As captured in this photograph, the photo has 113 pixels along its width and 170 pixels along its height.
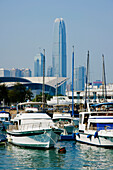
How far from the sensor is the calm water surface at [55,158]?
24094 mm

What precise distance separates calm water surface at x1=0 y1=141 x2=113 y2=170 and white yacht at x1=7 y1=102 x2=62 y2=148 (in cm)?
70

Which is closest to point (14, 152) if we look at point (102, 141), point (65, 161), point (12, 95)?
point (65, 161)

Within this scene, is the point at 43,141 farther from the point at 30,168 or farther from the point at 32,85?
the point at 32,85

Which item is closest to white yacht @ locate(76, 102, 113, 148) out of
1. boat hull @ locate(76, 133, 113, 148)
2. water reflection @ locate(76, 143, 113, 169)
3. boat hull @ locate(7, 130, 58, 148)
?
boat hull @ locate(76, 133, 113, 148)

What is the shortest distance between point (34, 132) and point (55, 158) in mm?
4098

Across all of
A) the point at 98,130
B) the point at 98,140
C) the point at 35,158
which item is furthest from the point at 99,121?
the point at 35,158

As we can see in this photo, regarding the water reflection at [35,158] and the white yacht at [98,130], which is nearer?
the water reflection at [35,158]

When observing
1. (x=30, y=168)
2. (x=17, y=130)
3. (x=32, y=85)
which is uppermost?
(x=32, y=85)

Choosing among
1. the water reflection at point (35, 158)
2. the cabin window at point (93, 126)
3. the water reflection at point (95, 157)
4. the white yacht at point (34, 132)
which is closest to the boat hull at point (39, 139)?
the white yacht at point (34, 132)

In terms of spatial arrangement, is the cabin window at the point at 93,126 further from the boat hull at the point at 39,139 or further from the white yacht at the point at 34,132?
the boat hull at the point at 39,139

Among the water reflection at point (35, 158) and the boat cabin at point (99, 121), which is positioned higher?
the boat cabin at point (99, 121)

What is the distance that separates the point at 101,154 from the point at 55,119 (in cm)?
2274

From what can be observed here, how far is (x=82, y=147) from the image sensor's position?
32.8 metres

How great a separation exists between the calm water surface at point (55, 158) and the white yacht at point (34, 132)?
0.70 metres
